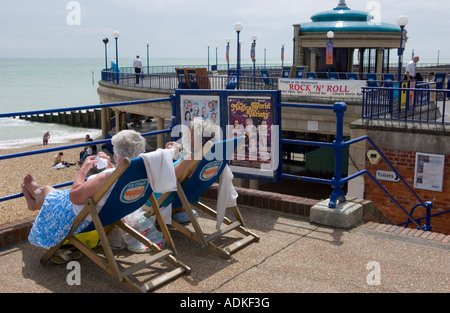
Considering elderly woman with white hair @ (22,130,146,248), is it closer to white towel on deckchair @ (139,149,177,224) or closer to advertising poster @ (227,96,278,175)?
white towel on deckchair @ (139,149,177,224)

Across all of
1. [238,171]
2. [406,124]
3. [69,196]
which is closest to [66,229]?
[69,196]

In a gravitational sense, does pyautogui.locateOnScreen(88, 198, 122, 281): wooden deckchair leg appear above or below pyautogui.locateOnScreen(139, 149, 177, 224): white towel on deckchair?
below

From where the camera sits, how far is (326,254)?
195 inches

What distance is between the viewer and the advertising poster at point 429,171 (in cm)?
1162

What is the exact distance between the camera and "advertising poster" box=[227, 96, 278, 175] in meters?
6.78

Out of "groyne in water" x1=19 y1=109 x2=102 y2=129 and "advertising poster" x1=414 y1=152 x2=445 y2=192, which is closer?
"advertising poster" x1=414 y1=152 x2=445 y2=192

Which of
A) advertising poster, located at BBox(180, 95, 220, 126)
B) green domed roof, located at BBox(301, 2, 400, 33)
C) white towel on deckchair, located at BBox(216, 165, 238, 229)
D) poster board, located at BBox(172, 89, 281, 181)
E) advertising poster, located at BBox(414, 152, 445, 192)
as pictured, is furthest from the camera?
green domed roof, located at BBox(301, 2, 400, 33)

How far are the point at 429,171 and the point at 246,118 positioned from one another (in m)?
6.66

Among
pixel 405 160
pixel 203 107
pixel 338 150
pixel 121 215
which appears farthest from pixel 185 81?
pixel 121 215

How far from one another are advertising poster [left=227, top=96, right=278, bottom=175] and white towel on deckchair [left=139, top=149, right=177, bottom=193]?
8.07 feet

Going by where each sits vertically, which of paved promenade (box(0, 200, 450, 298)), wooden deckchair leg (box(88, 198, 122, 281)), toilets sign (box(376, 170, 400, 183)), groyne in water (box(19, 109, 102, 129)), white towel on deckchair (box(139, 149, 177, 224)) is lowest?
groyne in water (box(19, 109, 102, 129))

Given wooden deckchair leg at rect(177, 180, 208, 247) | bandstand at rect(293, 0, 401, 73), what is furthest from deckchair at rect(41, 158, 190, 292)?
bandstand at rect(293, 0, 401, 73)

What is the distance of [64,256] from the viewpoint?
183 inches
